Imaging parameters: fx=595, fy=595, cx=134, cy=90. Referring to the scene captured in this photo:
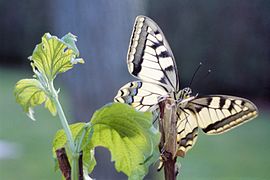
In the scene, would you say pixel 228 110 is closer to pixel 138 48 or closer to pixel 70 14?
pixel 138 48

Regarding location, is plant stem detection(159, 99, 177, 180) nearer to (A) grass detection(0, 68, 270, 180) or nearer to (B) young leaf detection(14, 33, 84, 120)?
(B) young leaf detection(14, 33, 84, 120)

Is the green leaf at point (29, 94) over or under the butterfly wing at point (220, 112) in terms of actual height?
over

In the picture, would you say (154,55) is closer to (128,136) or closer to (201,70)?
(128,136)

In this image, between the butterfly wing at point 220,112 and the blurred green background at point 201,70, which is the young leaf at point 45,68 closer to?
the butterfly wing at point 220,112

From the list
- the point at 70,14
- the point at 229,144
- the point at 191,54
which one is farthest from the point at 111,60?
the point at 229,144

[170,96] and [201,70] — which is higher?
[201,70]

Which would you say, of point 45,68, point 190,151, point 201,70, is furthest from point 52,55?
point 190,151

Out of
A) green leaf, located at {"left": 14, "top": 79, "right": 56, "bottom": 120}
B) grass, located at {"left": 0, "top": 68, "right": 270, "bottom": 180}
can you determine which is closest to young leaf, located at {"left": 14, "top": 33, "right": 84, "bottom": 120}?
green leaf, located at {"left": 14, "top": 79, "right": 56, "bottom": 120}

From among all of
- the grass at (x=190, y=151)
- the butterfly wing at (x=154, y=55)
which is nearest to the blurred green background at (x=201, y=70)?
the grass at (x=190, y=151)
